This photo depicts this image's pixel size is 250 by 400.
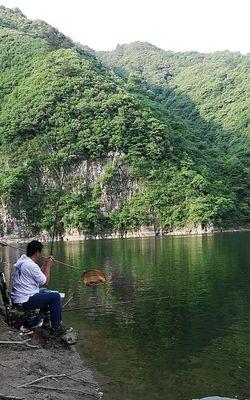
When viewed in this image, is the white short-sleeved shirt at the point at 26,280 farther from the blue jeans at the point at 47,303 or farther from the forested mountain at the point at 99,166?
the forested mountain at the point at 99,166

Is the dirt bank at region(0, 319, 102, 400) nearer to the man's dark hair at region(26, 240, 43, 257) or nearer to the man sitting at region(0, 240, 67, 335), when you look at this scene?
the man sitting at region(0, 240, 67, 335)

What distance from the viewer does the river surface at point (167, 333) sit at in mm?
11203

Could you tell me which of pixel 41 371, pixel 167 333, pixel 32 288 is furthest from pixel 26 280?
pixel 167 333

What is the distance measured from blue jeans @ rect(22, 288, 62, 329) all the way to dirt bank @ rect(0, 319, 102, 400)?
2.38ft

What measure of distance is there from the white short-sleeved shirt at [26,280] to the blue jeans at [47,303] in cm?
14

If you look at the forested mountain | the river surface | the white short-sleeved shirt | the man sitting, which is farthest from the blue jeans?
the forested mountain

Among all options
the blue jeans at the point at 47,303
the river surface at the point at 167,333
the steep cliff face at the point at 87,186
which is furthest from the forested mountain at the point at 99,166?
the blue jeans at the point at 47,303

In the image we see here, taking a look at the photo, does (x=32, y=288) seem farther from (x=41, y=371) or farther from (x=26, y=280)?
(x=41, y=371)

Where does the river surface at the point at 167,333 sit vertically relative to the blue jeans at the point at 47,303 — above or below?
below

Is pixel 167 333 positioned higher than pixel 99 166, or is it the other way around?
pixel 99 166

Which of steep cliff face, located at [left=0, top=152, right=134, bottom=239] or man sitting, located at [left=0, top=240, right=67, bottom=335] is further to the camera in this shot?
steep cliff face, located at [left=0, top=152, right=134, bottom=239]

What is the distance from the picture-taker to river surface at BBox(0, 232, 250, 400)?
11203 millimetres

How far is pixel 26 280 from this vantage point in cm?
1245

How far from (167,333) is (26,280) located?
5666 mm
